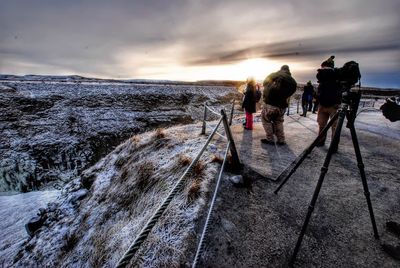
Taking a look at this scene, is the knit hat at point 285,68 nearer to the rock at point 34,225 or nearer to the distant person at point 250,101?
the distant person at point 250,101

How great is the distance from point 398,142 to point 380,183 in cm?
439

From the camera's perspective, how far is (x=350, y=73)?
3.65m

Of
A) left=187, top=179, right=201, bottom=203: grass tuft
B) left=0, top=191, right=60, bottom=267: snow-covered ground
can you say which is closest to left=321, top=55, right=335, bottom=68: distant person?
left=187, top=179, right=201, bottom=203: grass tuft

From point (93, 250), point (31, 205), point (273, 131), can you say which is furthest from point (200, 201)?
point (31, 205)

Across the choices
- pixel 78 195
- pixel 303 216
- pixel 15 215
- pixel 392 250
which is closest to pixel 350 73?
pixel 303 216

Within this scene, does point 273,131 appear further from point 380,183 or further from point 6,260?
point 6,260

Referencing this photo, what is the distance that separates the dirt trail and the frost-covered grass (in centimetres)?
49

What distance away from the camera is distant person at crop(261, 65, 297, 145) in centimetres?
689

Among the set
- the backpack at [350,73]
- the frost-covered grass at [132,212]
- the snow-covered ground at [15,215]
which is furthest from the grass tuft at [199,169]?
the snow-covered ground at [15,215]

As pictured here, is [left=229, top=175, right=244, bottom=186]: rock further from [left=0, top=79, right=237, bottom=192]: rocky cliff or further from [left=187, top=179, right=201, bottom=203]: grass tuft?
[left=0, top=79, right=237, bottom=192]: rocky cliff

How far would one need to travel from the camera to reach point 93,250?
447 cm

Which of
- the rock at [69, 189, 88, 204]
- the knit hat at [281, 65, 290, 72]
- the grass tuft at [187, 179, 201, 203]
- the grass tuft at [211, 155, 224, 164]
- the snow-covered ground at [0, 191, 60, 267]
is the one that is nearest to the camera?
the grass tuft at [187, 179, 201, 203]

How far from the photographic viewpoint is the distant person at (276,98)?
689cm

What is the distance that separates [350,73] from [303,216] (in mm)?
2419
